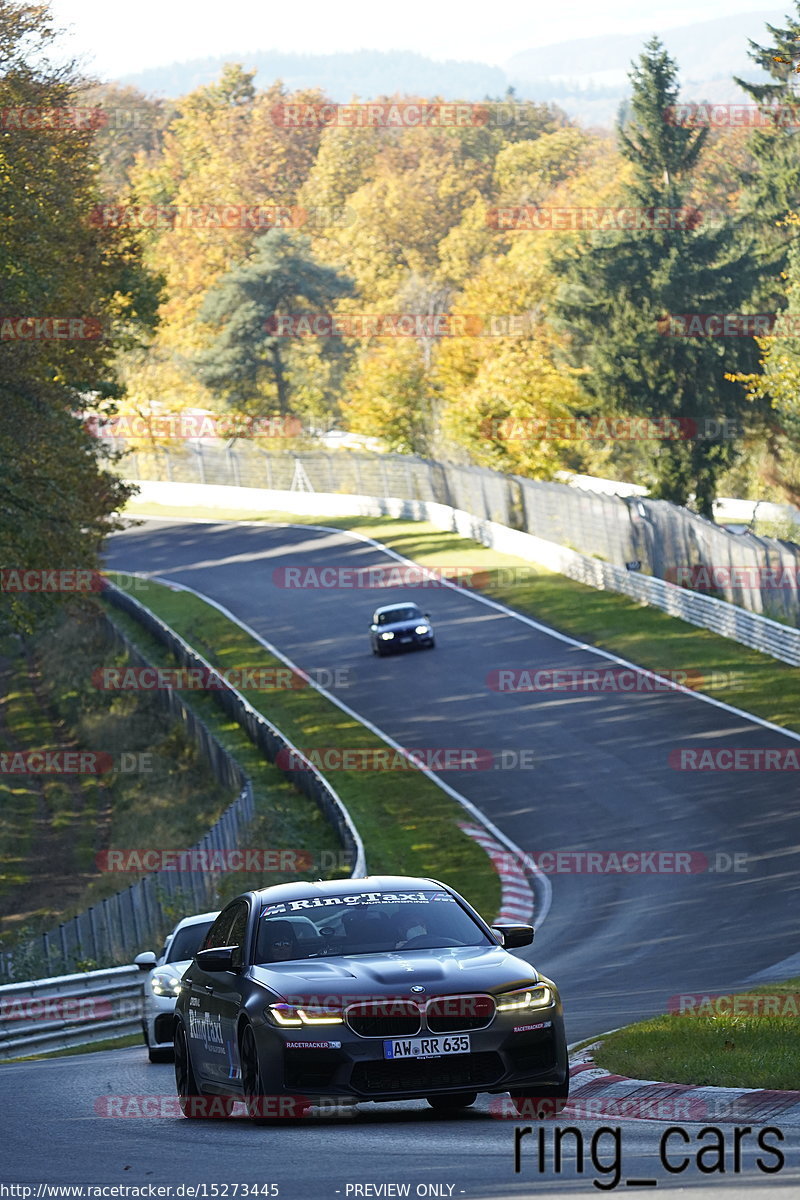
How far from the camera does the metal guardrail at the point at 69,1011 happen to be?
1969 centimetres

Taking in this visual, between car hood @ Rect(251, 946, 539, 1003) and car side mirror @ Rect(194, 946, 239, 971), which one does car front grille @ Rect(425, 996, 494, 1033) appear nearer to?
car hood @ Rect(251, 946, 539, 1003)

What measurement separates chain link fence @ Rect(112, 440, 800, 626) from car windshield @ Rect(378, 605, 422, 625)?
7.31m

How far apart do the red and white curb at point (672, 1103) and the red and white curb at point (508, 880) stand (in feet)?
46.7

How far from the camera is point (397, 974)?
9312 millimetres

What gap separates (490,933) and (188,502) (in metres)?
78.0

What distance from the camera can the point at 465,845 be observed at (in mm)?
29922

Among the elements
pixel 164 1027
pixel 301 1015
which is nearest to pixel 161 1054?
pixel 164 1027

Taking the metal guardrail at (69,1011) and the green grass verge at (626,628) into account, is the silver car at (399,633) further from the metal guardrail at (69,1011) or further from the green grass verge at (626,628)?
the metal guardrail at (69,1011)

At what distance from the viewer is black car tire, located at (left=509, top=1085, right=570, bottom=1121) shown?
949 centimetres

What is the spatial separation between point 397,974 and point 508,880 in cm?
1840

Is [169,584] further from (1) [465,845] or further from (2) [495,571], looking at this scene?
(1) [465,845]

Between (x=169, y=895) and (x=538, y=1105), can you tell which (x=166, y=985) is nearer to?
(x=538, y=1105)

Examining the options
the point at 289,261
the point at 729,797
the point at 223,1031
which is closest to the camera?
the point at 223,1031

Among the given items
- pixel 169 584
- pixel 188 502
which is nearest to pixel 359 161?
pixel 188 502
